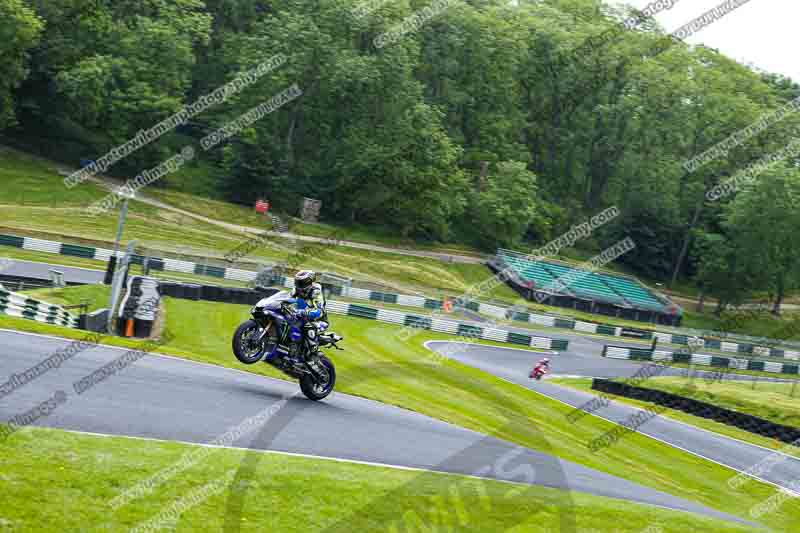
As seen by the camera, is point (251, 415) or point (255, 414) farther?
point (255, 414)

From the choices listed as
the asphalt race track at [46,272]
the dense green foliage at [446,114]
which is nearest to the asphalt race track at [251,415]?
the asphalt race track at [46,272]

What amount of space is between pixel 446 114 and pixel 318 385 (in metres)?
65.1

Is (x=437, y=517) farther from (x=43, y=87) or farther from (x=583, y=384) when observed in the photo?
(x=43, y=87)

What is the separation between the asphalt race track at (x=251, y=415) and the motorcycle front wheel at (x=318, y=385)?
17 cm

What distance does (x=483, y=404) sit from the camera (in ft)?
79.7

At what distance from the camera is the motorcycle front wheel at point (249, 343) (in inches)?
588

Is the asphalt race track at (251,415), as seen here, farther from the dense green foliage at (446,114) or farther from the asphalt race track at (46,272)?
the dense green foliage at (446,114)

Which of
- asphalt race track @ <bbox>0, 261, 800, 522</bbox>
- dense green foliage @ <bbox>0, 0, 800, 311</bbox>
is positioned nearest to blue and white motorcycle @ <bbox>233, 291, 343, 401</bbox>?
asphalt race track @ <bbox>0, 261, 800, 522</bbox>

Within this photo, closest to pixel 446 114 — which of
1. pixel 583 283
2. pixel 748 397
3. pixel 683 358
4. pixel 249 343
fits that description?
pixel 583 283

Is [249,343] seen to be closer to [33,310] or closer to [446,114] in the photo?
[33,310]

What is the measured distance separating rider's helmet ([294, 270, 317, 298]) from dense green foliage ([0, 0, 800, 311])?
4435 centimetres

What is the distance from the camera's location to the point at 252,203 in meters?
64.1

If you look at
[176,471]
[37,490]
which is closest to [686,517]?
[176,471]

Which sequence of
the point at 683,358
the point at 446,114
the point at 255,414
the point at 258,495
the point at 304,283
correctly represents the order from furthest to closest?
the point at 446,114
the point at 683,358
the point at 304,283
the point at 255,414
the point at 258,495
